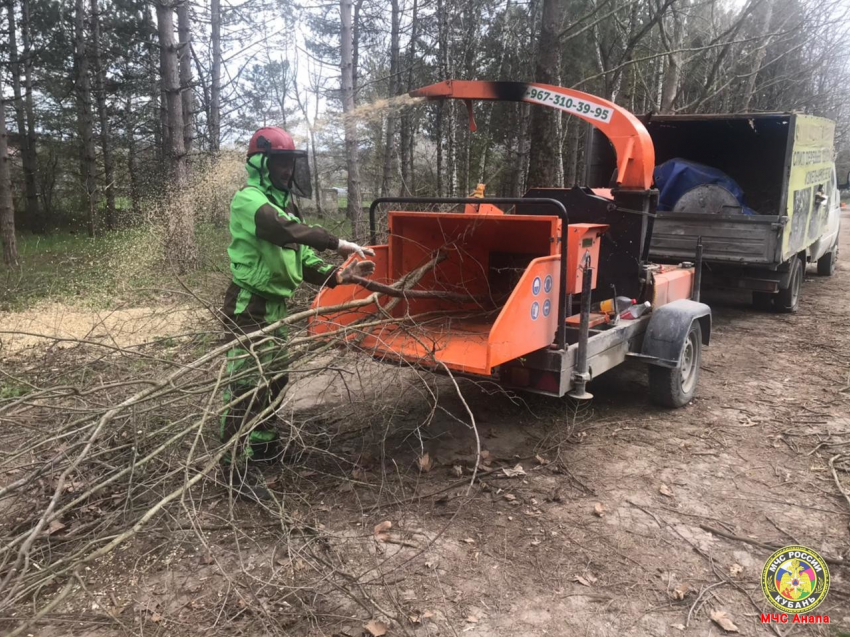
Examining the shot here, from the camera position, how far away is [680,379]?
206 inches

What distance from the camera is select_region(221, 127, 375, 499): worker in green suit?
3.78 meters

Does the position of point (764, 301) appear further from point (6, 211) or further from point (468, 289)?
point (6, 211)

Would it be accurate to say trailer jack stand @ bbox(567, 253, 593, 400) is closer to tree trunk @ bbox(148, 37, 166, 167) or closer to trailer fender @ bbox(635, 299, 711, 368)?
Answer: trailer fender @ bbox(635, 299, 711, 368)

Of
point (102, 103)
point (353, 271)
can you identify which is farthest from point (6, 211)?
point (353, 271)

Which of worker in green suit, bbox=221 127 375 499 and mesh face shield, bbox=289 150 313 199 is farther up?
mesh face shield, bbox=289 150 313 199

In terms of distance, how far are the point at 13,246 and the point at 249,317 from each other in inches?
423

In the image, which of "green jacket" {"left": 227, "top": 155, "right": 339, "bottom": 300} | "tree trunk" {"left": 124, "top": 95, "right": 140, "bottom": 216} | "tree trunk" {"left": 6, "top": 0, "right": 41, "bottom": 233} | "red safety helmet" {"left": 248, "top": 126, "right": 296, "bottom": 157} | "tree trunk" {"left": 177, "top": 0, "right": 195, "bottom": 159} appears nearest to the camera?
"green jacket" {"left": 227, "top": 155, "right": 339, "bottom": 300}

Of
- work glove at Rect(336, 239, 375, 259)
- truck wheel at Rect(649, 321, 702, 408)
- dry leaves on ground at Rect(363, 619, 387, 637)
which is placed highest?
work glove at Rect(336, 239, 375, 259)

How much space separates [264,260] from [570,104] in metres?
2.92

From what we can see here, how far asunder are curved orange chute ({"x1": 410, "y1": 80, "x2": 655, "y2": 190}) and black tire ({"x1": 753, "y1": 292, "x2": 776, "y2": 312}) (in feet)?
19.0

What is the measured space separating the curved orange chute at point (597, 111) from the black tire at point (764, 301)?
19.0ft

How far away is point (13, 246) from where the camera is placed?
39.2ft

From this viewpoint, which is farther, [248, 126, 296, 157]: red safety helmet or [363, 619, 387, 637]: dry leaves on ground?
[248, 126, 296, 157]: red safety helmet

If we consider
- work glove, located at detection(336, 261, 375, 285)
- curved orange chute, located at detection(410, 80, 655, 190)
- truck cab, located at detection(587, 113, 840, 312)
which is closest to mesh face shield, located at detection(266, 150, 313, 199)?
work glove, located at detection(336, 261, 375, 285)
